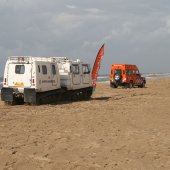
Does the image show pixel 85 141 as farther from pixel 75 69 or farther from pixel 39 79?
pixel 75 69

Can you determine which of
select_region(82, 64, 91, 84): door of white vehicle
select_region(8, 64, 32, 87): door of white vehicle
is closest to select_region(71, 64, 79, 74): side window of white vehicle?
select_region(82, 64, 91, 84): door of white vehicle

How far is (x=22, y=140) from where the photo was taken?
1040cm

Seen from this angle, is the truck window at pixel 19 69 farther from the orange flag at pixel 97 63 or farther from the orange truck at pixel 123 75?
the orange truck at pixel 123 75

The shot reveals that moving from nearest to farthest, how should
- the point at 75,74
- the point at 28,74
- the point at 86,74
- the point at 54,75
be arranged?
the point at 28,74
the point at 54,75
the point at 75,74
the point at 86,74

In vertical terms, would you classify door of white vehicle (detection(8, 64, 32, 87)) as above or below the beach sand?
above

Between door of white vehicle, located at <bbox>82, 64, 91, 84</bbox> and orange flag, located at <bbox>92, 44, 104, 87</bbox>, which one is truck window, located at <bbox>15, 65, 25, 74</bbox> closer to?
door of white vehicle, located at <bbox>82, 64, 91, 84</bbox>

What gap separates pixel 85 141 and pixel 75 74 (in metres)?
13.3

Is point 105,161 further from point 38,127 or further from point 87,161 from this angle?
point 38,127

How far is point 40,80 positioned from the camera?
20.4 meters

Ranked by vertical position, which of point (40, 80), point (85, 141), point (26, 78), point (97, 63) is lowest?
point (85, 141)

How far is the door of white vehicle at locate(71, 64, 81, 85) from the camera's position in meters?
23.1

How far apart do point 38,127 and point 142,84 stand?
30.1 m

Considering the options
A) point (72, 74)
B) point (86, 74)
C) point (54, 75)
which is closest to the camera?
point (54, 75)

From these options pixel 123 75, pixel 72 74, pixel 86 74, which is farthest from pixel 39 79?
pixel 123 75
